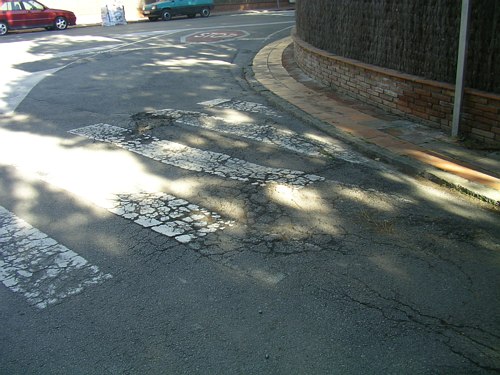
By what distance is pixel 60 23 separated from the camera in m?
26.5

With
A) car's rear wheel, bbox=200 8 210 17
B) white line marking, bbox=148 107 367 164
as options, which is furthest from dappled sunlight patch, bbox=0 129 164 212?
car's rear wheel, bbox=200 8 210 17

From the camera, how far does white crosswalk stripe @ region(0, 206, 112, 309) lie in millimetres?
3758

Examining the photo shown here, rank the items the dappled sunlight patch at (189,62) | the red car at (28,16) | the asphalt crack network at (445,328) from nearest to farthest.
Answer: the asphalt crack network at (445,328)
the dappled sunlight patch at (189,62)
the red car at (28,16)

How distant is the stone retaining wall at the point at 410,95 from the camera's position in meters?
6.39

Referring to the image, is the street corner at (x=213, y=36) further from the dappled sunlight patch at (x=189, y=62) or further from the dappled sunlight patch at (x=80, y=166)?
the dappled sunlight patch at (x=80, y=166)

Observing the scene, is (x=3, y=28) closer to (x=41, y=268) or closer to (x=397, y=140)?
(x=397, y=140)

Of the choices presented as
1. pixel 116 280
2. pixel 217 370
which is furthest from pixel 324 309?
pixel 116 280

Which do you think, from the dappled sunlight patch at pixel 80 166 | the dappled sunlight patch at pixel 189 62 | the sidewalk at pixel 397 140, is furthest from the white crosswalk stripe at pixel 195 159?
the dappled sunlight patch at pixel 189 62

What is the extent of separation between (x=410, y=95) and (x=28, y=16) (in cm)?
2333

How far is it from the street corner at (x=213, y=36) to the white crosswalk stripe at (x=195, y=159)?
11.6 m

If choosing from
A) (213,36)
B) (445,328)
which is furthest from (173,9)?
(445,328)

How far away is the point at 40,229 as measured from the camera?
4.72 m

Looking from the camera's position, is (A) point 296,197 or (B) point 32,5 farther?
(B) point 32,5

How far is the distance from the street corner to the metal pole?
12995 mm
